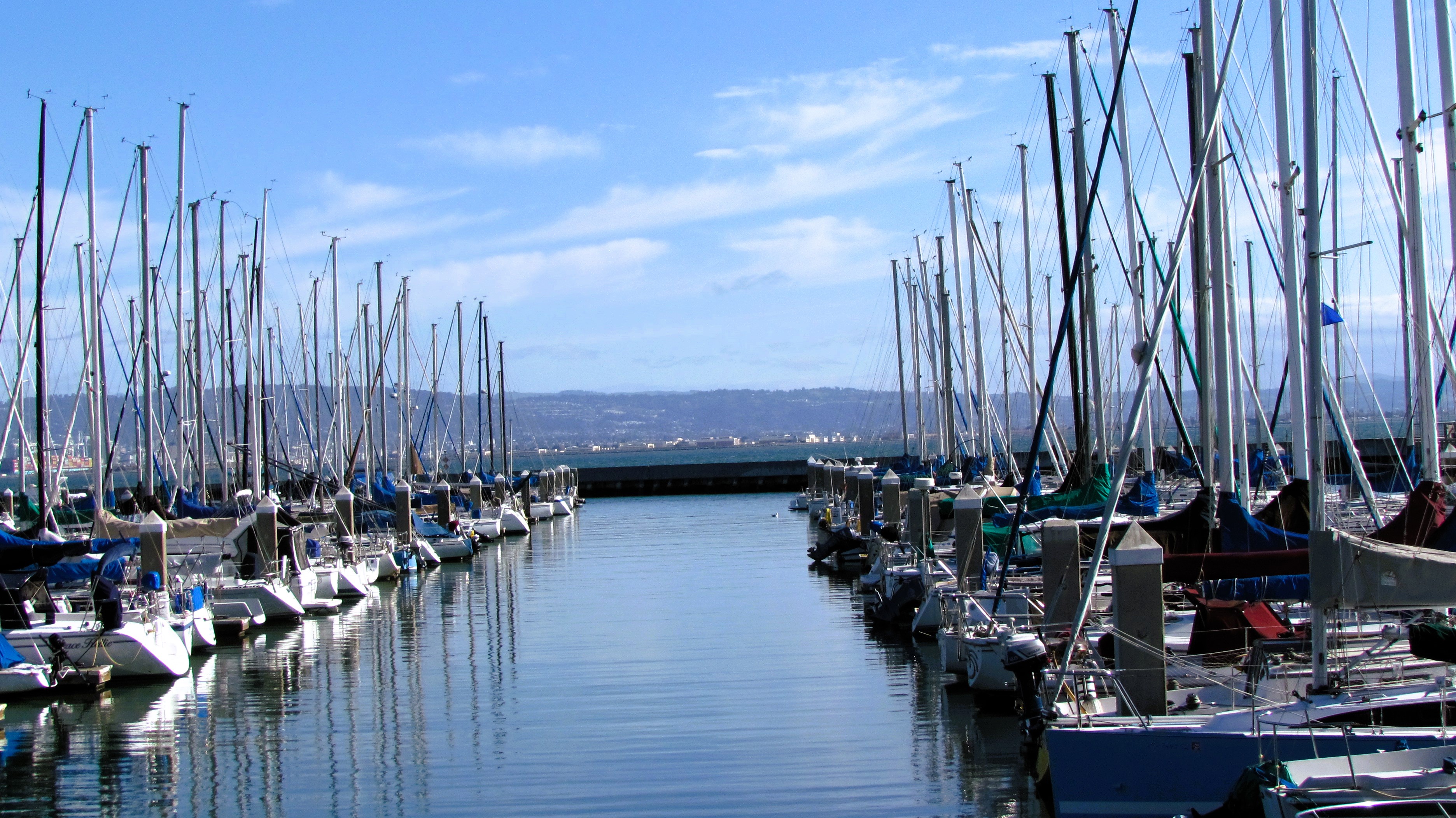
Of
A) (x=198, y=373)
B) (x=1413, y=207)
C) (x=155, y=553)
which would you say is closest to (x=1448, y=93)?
(x=1413, y=207)

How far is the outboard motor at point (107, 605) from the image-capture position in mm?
23594

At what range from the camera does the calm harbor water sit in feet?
51.5

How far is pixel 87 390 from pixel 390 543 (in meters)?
10.5

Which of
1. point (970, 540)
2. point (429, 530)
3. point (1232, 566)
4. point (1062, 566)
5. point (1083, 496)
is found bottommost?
point (429, 530)

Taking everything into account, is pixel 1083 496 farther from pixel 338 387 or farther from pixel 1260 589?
pixel 338 387

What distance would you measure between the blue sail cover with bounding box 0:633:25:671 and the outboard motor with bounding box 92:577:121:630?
4.61ft

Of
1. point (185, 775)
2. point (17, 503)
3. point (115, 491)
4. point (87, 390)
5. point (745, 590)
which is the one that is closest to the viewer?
point (185, 775)

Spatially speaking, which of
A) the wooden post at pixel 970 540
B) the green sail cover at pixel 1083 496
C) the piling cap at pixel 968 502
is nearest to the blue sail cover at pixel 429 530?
the green sail cover at pixel 1083 496

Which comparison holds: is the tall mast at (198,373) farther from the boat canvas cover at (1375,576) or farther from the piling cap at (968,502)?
the boat canvas cover at (1375,576)

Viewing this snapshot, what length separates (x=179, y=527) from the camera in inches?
1304

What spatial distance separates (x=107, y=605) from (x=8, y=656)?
1.77 metres

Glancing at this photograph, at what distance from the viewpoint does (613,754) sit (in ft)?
57.9

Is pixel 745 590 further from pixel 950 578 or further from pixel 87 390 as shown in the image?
pixel 87 390

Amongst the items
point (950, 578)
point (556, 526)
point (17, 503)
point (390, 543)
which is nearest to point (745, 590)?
point (950, 578)
